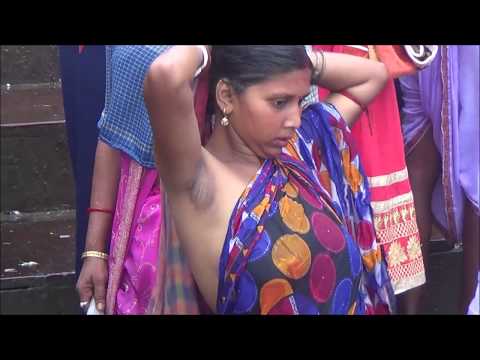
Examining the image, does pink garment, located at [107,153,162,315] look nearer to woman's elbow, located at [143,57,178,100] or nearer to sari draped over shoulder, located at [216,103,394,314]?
sari draped over shoulder, located at [216,103,394,314]

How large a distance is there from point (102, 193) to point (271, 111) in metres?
0.51

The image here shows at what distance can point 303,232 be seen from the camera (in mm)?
2021

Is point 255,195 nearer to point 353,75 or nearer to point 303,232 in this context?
point 303,232

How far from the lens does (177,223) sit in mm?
1996

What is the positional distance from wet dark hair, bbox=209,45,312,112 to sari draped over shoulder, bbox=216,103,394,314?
20 cm

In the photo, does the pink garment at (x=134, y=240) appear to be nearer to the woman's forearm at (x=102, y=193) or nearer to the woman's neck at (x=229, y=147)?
the woman's forearm at (x=102, y=193)

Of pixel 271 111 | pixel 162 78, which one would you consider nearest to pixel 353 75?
pixel 271 111

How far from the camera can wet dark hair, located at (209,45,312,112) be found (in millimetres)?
1959

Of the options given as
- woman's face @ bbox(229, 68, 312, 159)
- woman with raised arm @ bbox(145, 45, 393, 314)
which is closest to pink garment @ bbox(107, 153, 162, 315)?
woman with raised arm @ bbox(145, 45, 393, 314)

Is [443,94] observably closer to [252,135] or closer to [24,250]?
[252,135]

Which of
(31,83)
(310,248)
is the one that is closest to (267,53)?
(310,248)

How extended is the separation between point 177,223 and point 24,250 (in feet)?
4.21

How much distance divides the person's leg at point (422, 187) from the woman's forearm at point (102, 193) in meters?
0.97

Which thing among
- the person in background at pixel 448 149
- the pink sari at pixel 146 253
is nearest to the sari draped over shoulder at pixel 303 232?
the pink sari at pixel 146 253
